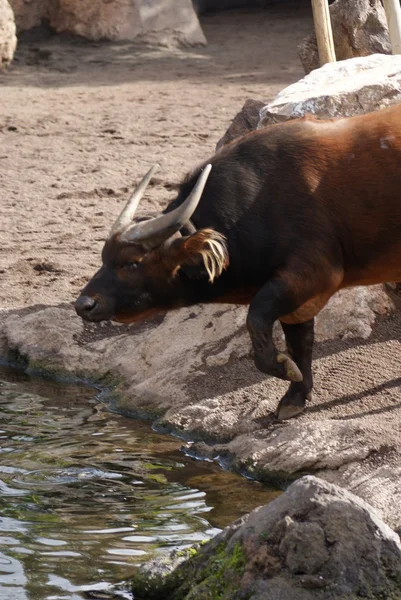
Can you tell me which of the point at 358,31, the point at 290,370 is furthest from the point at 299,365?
the point at 358,31

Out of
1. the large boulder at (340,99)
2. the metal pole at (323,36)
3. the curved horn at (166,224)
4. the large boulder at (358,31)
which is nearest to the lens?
the curved horn at (166,224)

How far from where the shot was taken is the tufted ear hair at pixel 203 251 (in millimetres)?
5648

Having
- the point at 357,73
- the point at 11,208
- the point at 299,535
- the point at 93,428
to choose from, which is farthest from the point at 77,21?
the point at 299,535

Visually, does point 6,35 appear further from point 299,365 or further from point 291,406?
point 291,406

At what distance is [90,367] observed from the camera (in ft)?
25.0

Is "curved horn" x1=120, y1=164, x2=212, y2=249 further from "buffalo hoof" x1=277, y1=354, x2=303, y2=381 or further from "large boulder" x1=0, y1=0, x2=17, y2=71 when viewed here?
"large boulder" x1=0, y1=0, x2=17, y2=71

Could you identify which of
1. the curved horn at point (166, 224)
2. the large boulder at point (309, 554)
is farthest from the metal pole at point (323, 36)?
the large boulder at point (309, 554)

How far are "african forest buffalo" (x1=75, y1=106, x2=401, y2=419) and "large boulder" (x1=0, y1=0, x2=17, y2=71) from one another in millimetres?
9268

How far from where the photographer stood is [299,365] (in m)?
6.41

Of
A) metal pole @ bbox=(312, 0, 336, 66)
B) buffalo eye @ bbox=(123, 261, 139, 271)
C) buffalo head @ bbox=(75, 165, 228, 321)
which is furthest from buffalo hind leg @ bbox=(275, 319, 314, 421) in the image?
metal pole @ bbox=(312, 0, 336, 66)

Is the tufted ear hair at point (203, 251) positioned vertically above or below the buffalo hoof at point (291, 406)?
above

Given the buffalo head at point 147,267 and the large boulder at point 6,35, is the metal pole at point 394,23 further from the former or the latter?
the large boulder at point 6,35

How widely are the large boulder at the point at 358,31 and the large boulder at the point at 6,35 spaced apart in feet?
19.1

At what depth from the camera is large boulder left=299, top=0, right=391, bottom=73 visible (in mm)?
9617
